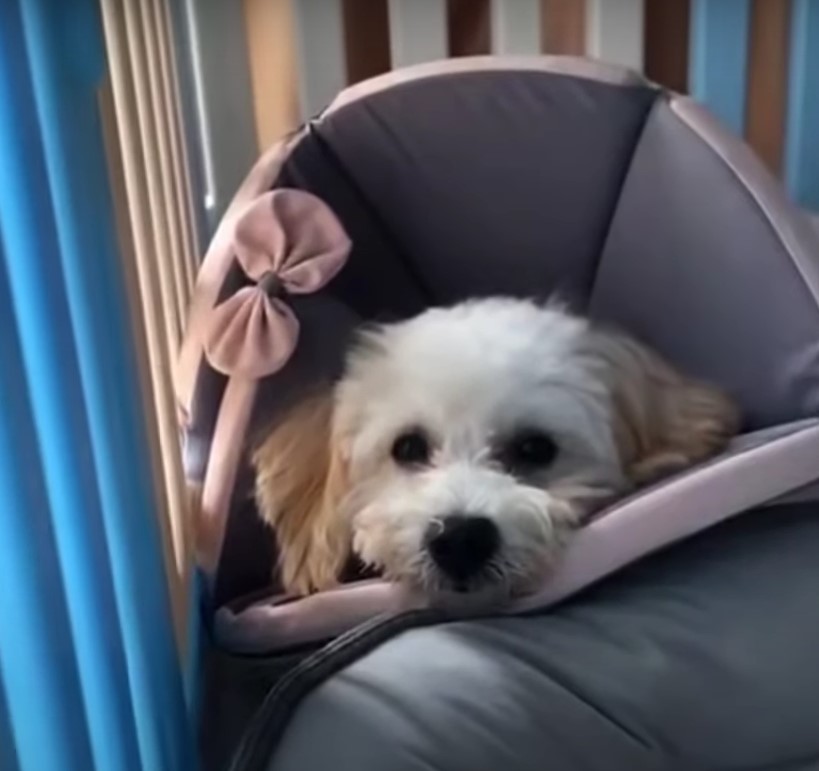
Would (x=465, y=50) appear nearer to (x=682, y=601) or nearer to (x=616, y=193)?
(x=616, y=193)

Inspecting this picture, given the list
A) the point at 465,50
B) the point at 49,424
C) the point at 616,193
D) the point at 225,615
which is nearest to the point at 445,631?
the point at 225,615

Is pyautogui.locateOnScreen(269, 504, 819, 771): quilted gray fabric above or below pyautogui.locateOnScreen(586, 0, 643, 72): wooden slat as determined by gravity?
below

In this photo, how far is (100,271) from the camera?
811 millimetres

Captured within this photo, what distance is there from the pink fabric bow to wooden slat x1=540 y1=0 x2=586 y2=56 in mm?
652

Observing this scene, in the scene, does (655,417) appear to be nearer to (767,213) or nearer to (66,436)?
(767,213)

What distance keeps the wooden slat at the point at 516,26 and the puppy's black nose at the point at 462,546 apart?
2.94 ft

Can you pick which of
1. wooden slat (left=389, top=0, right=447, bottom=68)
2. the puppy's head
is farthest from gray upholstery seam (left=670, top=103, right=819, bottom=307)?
wooden slat (left=389, top=0, right=447, bottom=68)

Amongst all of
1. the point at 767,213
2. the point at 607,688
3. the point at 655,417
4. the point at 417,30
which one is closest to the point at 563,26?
the point at 417,30

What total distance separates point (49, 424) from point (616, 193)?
0.79 metres

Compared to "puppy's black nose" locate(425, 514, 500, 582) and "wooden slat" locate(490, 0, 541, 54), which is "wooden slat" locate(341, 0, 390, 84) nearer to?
"wooden slat" locate(490, 0, 541, 54)

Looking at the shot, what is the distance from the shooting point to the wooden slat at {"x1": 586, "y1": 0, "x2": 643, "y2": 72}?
5.84 ft

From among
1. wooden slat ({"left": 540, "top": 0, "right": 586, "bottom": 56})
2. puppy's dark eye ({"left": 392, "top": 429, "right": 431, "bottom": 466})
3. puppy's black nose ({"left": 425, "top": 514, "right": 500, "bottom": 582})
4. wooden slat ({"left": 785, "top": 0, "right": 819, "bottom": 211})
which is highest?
wooden slat ({"left": 540, "top": 0, "right": 586, "bottom": 56})

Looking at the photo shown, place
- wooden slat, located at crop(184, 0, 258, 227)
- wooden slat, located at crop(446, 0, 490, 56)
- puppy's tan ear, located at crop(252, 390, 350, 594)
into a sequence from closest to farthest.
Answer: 1. puppy's tan ear, located at crop(252, 390, 350, 594)
2. wooden slat, located at crop(184, 0, 258, 227)
3. wooden slat, located at crop(446, 0, 490, 56)

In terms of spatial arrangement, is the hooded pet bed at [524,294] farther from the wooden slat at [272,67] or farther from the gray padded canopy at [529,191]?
the wooden slat at [272,67]
